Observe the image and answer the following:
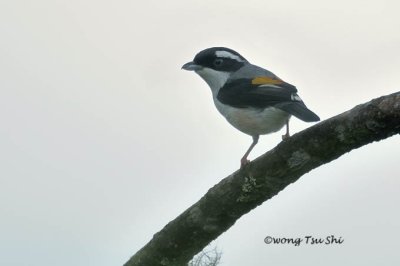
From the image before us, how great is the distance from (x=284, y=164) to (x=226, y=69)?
8.02ft

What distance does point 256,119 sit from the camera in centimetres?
573

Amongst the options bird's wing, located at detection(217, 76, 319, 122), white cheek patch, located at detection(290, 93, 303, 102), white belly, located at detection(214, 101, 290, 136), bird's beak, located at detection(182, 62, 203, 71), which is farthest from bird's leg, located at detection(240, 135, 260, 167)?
bird's beak, located at detection(182, 62, 203, 71)

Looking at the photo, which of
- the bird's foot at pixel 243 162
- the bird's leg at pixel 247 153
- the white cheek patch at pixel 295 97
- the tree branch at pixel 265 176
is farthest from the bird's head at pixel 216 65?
the tree branch at pixel 265 176

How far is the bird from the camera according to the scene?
5.54 m

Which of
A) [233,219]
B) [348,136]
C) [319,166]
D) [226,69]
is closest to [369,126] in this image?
[348,136]

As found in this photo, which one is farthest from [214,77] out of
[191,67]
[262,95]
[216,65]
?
[262,95]

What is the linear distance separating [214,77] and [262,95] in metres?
1.16

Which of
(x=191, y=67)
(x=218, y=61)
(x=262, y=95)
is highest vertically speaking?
(x=191, y=67)

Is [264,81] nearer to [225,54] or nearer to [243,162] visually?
[225,54]

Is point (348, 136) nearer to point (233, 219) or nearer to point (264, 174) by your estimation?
point (264, 174)

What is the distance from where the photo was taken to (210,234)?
16.5ft

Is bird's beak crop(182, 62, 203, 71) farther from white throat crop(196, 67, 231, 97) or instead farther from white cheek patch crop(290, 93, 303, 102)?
white cheek patch crop(290, 93, 303, 102)

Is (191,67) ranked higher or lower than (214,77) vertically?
higher

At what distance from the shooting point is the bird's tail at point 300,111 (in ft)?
16.2
